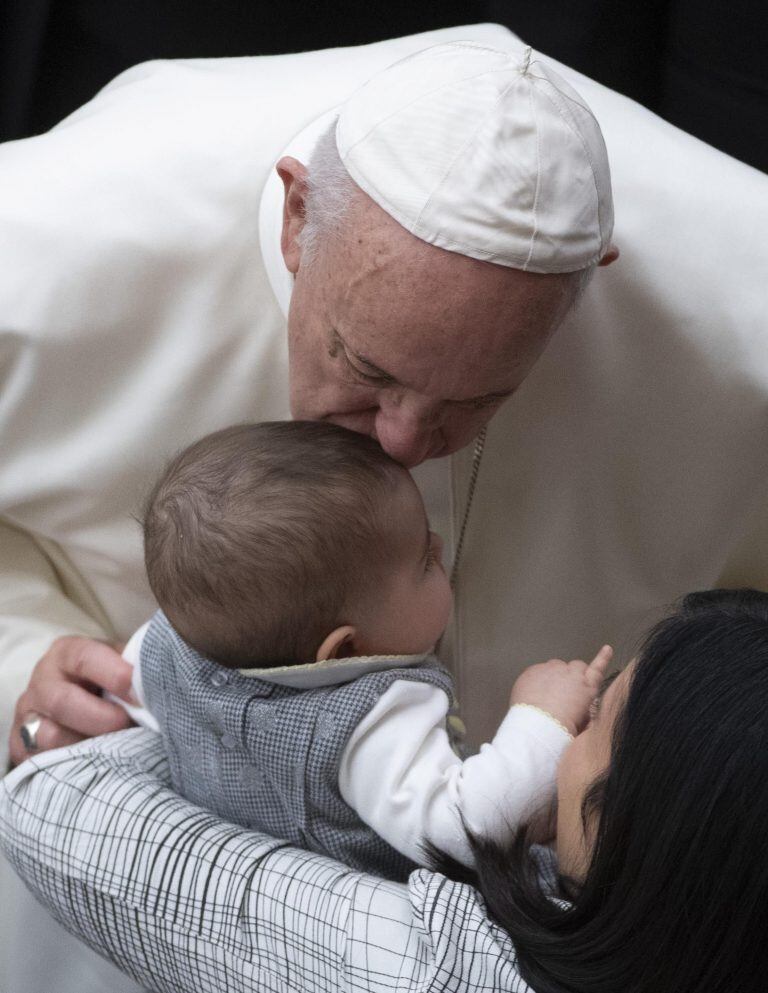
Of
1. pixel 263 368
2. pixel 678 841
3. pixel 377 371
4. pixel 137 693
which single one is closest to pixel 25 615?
pixel 137 693

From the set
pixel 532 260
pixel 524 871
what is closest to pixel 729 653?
pixel 524 871

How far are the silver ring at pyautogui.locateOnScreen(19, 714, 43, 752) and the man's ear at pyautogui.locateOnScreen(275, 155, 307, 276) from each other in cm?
89

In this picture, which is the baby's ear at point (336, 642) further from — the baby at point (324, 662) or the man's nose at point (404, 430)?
the man's nose at point (404, 430)

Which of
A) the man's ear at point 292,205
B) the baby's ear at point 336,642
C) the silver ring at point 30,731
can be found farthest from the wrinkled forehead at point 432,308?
the silver ring at point 30,731

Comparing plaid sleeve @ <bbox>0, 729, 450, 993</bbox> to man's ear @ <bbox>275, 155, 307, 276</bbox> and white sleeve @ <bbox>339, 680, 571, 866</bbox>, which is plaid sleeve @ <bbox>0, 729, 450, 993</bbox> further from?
man's ear @ <bbox>275, 155, 307, 276</bbox>

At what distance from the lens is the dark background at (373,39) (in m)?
3.46

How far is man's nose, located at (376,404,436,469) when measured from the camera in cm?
161

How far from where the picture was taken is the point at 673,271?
1916 mm

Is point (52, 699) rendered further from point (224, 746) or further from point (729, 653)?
point (729, 653)

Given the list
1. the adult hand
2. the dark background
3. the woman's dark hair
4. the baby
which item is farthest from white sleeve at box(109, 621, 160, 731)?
the dark background

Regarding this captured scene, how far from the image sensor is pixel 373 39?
12.5ft

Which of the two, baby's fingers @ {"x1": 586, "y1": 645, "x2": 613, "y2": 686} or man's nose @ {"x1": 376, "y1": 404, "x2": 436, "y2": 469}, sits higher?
man's nose @ {"x1": 376, "y1": 404, "x2": 436, "y2": 469}

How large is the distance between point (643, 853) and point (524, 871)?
0.21 metres

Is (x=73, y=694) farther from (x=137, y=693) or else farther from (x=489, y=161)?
(x=489, y=161)
